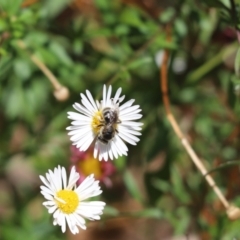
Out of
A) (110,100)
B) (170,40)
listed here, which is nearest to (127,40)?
(170,40)

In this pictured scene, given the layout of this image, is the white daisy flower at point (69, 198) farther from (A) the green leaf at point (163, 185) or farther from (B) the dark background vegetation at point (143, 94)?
(A) the green leaf at point (163, 185)

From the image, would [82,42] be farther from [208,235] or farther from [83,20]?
[208,235]

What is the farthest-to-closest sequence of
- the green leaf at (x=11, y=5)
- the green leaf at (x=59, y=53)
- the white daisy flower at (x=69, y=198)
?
the green leaf at (x=59, y=53) → the green leaf at (x=11, y=5) → the white daisy flower at (x=69, y=198)

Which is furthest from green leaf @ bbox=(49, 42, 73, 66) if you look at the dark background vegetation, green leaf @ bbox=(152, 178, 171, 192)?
green leaf @ bbox=(152, 178, 171, 192)

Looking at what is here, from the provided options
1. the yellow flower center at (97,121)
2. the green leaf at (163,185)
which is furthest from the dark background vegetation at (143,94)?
the yellow flower center at (97,121)

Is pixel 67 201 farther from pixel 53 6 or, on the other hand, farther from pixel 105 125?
pixel 53 6

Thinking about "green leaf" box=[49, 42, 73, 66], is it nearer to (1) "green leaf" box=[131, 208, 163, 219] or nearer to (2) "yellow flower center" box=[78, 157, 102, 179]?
(2) "yellow flower center" box=[78, 157, 102, 179]
